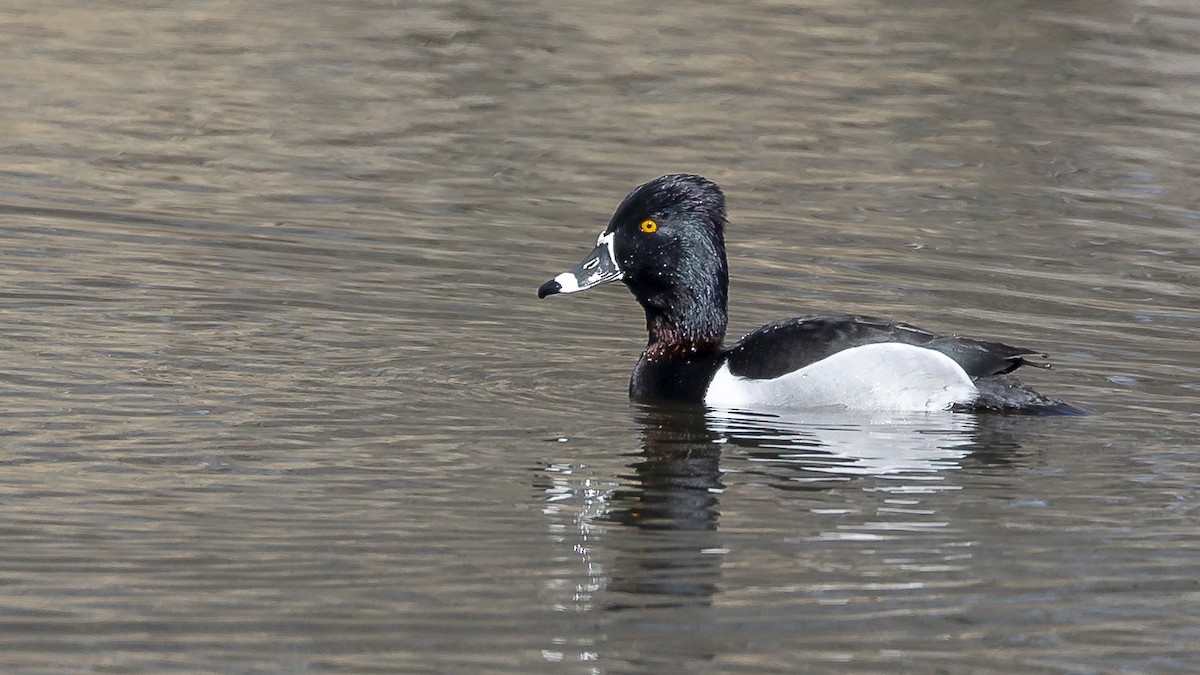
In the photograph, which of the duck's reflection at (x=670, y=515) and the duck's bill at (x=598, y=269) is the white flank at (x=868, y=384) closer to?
the duck's reflection at (x=670, y=515)

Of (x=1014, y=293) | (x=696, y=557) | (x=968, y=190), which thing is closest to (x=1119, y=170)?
(x=968, y=190)

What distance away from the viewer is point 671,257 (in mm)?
9477

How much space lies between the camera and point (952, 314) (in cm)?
1071

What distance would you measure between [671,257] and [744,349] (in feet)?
2.16

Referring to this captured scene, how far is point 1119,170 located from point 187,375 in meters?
8.21

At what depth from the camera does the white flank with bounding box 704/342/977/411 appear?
8875 millimetres

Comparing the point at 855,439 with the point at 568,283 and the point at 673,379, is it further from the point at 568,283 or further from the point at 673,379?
the point at 568,283

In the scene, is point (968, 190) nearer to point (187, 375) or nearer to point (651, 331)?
point (651, 331)

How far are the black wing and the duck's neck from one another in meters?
0.59

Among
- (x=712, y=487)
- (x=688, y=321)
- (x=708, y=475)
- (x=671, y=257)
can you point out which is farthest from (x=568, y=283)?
(x=712, y=487)

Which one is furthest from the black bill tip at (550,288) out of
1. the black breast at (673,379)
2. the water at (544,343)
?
the black breast at (673,379)

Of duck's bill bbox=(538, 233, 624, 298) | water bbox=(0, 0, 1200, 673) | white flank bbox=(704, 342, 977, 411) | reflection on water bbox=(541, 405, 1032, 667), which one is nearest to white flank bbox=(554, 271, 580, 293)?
duck's bill bbox=(538, 233, 624, 298)

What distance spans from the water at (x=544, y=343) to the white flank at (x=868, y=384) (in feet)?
0.62

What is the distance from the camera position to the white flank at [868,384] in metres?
8.88
